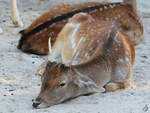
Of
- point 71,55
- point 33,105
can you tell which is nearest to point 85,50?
point 71,55

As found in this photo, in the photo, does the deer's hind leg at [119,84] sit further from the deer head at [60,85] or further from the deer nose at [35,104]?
the deer nose at [35,104]

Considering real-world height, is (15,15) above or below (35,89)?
above

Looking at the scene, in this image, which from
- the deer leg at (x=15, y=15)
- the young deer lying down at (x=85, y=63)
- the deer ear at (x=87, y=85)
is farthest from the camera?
the deer leg at (x=15, y=15)

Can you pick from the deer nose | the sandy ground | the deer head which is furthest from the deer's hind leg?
the deer nose

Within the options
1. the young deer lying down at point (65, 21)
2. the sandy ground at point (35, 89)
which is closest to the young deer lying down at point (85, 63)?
the sandy ground at point (35, 89)

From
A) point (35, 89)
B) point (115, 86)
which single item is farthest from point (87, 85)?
point (35, 89)

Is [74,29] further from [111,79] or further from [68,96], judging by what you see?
[68,96]

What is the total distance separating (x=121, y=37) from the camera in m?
5.79

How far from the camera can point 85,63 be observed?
16.8 feet

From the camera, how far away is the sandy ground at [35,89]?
4566 mm

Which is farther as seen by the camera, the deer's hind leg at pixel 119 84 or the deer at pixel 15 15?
the deer at pixel 15 15

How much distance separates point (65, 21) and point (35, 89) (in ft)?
8.52

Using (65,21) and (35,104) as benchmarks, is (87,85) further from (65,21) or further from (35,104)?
(65,21)

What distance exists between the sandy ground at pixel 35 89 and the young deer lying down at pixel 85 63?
0.49 feet
